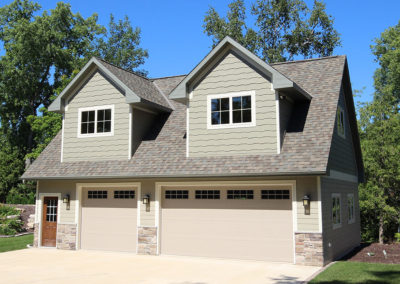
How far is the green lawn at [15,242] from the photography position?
16297 mm

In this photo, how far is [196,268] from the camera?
452 inches

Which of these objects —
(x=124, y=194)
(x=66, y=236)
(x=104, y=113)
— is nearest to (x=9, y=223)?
(x=66, y=236)

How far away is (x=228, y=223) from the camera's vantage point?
13359mm

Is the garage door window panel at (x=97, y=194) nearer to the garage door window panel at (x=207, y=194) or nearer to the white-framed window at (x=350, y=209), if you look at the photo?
the garage door window panel at (x=207, y=194)

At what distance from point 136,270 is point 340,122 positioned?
909 cm

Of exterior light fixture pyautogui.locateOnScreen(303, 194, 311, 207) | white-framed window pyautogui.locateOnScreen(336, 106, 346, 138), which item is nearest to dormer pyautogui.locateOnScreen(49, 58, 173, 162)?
exterior light fixture pyautogui.locateOnScreen(303, 194, 311, 207)

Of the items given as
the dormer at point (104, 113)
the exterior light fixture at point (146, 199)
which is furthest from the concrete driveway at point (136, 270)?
the dormer at point (104, 113)

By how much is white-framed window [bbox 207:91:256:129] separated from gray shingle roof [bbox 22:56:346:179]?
1.20 meters

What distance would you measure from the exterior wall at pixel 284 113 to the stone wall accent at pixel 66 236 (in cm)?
891

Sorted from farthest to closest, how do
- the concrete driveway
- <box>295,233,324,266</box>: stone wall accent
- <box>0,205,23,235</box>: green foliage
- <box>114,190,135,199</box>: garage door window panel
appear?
1. <box>0,205,23,235</box>: green foliage
2. <box>114,190,135,199</box>: garage door window panel
3. <box>295,233,324,266</box>: stone wall accent
4. the concrete driveway

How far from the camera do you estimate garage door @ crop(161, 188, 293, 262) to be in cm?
1258

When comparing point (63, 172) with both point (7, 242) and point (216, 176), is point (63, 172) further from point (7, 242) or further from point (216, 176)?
point (216, 176)

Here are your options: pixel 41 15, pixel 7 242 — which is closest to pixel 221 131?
pixel 7 242

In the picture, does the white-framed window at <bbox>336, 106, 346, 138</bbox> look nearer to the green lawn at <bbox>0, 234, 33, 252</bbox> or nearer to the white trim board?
the white trim board
